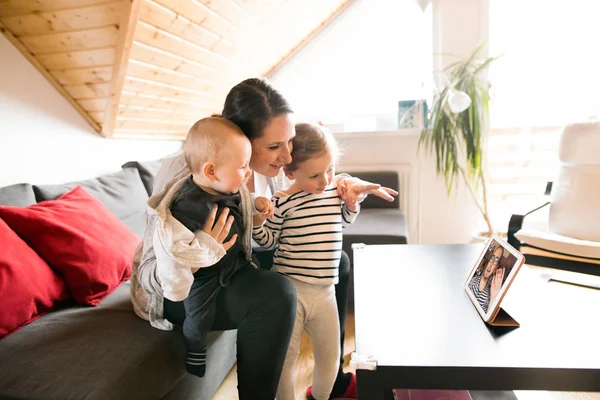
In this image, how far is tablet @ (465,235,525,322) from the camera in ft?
3.66

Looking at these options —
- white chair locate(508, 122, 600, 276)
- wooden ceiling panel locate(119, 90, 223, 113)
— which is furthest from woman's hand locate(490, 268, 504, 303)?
wooden ceiling panel locate(119, 90, 223, 113)

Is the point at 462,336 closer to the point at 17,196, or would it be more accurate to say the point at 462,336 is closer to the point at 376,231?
the point at 376,231

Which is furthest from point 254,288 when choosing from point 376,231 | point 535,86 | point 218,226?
point 535,86

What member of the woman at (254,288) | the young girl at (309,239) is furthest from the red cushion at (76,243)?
the young girl at (309,239)

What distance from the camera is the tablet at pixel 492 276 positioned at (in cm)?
111

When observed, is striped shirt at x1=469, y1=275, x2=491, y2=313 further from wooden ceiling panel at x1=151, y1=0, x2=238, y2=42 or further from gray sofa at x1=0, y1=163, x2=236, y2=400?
wooden ceiling panel at x1=151, y1=0, x2=238, y2=42

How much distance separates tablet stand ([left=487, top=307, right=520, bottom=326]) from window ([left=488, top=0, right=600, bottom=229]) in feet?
7.98

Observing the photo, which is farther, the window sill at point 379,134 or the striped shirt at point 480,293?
the window sill at point 379,134

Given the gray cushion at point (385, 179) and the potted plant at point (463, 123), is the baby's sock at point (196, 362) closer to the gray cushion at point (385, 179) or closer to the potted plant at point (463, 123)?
the gray cushion at point (385, 179)

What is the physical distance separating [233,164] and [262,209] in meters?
0.22

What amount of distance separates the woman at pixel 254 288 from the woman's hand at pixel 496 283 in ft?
1.43

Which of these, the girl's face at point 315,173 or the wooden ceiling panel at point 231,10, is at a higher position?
the wooden ceiling panel at point 231,10

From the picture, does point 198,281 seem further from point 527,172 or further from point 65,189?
point 527,172

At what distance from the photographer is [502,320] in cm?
114
